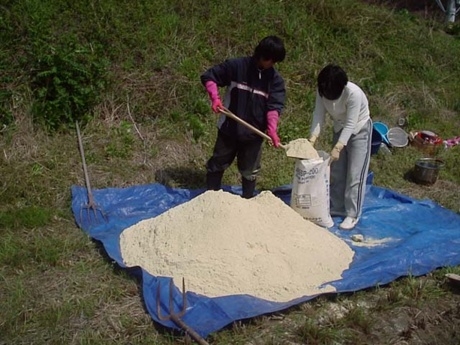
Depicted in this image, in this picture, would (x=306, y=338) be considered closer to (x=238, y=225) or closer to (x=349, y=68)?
(x=238, y=225)

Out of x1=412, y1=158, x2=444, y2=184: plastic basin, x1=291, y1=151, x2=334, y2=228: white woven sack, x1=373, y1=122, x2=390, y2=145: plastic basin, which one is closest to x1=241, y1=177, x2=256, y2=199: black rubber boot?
x1=291, y1=151, x2=334, y2=228: white woven sack

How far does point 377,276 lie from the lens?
396 centimetres

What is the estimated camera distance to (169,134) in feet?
19.8

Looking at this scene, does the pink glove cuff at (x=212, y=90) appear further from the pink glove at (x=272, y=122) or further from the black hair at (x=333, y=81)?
the black hair at (x=333, y=81)

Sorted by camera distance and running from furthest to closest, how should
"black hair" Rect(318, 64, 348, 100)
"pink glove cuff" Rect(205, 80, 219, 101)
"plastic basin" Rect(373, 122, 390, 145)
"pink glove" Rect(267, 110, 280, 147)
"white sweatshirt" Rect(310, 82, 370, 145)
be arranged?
"plastic basin" Rect(373, 122, 390, 145) → "pink glove" Rect(267, 110, 280, 147) → "pink glove cuff" Rect(205, 80, 219, 101) → "white sweatshirt" Rect(310, 82, 370, 145) → "black hair" Rect(318, 64, 348, 100)

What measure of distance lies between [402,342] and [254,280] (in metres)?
0.91

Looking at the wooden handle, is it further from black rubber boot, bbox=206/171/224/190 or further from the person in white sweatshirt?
black rubber boot, bbox=206/171/224/190

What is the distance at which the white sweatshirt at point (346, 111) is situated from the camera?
4438 mm

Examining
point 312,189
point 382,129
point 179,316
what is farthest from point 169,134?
point 179,316

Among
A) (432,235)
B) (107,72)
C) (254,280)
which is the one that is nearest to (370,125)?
(432,235)

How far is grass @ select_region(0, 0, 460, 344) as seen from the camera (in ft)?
11.5

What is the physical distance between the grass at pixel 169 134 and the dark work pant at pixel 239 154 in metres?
0.64

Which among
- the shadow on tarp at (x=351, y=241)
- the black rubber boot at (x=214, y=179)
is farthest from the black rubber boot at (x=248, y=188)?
the shadow on tarp at (x=351, y=241)

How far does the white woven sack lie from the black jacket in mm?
476
